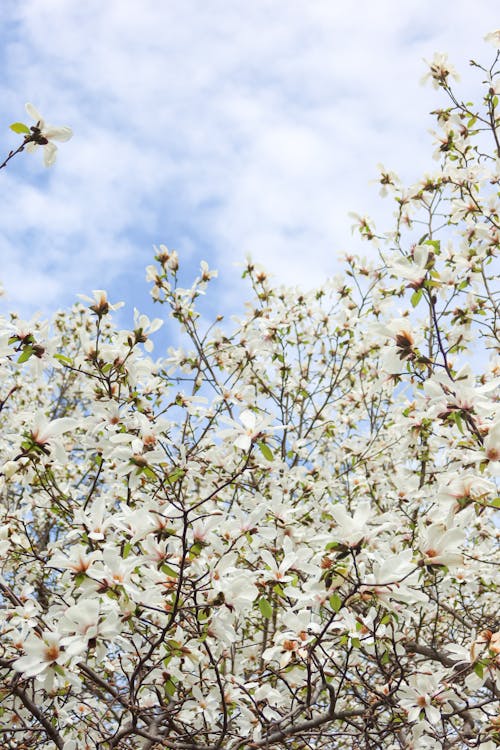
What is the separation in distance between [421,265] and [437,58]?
129 inches

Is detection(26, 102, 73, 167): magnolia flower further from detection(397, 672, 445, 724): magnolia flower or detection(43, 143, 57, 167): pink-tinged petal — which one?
detection(397, 672, 445, 724): magnolia flower

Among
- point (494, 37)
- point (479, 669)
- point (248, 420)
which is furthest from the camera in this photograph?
Answer: point (494, 37)

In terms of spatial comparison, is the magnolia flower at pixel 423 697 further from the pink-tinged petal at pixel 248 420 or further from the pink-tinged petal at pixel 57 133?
the pink-tinged petal at pixel 57 133

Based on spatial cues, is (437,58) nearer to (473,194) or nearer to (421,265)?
(473,194)

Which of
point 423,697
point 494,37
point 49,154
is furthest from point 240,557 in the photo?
point 494,37

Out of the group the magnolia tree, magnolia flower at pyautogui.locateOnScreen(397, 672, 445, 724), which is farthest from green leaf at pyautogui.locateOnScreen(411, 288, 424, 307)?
magnolia flower at pyautogui.locateOnScreen(397, 672, 445, 724)

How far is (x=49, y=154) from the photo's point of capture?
217 centimetres

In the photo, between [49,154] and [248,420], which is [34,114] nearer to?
[49,154]

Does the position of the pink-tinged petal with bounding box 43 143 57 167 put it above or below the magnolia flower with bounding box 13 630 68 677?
above

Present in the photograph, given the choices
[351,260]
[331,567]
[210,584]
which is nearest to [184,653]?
[210,584]

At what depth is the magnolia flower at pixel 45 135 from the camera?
2119mm

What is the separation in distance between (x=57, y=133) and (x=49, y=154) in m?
0.08

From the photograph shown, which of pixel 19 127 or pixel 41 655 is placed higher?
pixel 19 127

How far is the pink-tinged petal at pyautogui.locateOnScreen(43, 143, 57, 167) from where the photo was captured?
2156 mm
